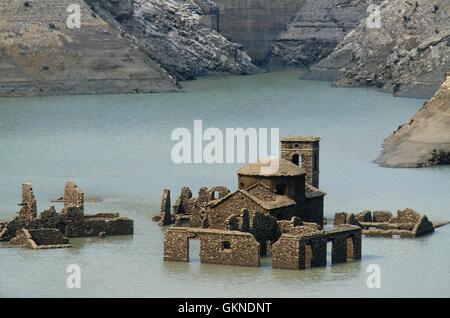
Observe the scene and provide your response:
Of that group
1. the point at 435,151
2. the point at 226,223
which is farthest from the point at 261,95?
the point at 226,223

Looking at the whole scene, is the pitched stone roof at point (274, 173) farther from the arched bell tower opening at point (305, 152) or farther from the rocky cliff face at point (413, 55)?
the rocky cliff face at point (413, 55)

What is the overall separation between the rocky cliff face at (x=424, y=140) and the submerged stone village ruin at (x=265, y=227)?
91.5 feet

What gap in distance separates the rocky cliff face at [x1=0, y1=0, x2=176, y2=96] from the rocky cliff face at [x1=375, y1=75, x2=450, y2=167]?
1805 inches

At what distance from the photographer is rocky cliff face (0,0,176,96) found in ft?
586

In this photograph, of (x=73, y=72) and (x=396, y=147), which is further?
(x=73, y=72)

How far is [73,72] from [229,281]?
9198 cm

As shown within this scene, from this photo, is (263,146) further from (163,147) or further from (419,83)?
(419,83)

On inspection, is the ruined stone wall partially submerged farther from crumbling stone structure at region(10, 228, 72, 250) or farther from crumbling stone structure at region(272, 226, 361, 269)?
crumbling stone structure at region(10, 228, 72, 250)

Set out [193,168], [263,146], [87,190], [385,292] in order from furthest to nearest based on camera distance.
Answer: [263,146], [193,168], [87,190], [385,292]

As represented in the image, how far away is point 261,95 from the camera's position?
186875mm

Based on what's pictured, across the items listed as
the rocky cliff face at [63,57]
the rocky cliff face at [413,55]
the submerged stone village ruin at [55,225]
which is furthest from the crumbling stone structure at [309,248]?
the rocky cliff face at [413,55]

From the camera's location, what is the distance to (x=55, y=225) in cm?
9900

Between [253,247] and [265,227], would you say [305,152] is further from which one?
[253,247]

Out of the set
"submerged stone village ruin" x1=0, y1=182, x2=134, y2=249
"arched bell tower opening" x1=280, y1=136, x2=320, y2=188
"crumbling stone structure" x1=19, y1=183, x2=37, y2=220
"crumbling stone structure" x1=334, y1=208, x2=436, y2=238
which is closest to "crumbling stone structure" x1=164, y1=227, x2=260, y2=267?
"submerged stone village ruin" x1=0, y1=182, x2=134, y2=249
